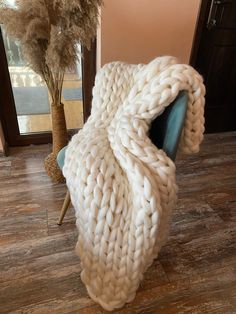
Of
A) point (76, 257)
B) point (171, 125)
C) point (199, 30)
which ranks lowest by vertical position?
point (76, 257)

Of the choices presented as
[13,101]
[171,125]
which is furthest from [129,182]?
[13,101]

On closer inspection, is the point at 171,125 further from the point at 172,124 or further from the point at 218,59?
the point at 218,59

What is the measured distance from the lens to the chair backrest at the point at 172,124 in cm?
78

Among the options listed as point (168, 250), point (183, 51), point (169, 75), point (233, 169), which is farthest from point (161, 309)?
point (183, 51)

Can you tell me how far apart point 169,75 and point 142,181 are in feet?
1.15

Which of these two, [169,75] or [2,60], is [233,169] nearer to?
[169,75]

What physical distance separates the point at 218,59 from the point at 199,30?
33cm

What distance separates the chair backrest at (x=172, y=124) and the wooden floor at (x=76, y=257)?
67cm

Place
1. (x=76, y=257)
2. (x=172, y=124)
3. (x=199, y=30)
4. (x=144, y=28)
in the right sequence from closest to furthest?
1. (x=172, y=124)
2. (x=76, y=257)
3. (x=144, y=28)
4. (x=199, y=30)

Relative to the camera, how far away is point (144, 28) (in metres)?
1.65

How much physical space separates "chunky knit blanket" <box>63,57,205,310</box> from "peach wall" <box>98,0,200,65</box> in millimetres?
912

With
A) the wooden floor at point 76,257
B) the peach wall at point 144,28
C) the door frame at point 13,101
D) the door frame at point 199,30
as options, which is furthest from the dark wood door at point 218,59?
the door frame at point 13,101

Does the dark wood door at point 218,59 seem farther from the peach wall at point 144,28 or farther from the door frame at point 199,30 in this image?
the peach wall at point 144,28

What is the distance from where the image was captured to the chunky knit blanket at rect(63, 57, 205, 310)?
777 mm
